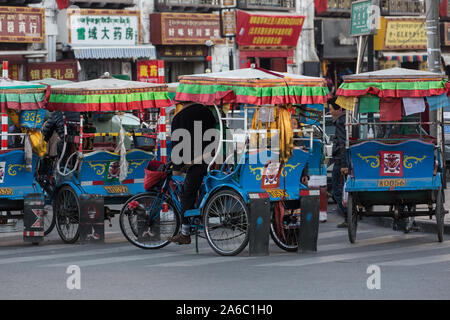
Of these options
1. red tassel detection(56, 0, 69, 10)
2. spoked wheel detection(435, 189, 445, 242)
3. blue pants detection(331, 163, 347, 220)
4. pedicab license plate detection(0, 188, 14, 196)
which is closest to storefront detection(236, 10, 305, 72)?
red tassel detection(56, 0, 69, 10)

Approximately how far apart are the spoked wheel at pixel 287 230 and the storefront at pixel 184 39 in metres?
19.1

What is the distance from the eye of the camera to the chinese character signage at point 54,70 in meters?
26.9

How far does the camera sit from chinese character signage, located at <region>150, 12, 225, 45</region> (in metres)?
30.4

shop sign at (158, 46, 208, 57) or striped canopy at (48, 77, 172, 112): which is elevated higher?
shop sign at (158, 46, 208, 57)

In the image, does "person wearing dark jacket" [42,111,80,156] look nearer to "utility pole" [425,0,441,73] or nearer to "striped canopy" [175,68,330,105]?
"striped canopy" [175,68,330,105]

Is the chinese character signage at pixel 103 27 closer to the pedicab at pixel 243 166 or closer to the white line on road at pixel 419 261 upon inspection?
the pedicab at pixel 243 166

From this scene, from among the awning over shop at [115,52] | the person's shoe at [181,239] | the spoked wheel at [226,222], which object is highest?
the awning over shop at [115,52]

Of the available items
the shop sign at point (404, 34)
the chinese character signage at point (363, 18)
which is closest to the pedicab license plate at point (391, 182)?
the chinese character signage at point (363, 18)

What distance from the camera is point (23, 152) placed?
42.0ft

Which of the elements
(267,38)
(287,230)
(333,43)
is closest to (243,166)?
(287,230)

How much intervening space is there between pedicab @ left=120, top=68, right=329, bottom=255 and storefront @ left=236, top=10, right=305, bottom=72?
828 inches

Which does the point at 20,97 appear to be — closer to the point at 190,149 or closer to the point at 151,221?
the point at 151,221

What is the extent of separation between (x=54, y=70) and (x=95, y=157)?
14432mm

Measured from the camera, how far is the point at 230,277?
9.53 metres
